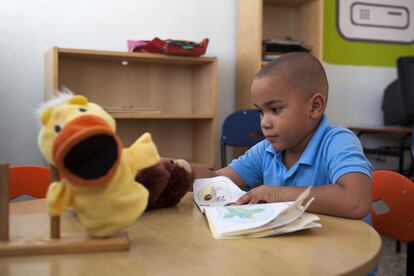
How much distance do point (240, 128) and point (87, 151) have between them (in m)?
2.19

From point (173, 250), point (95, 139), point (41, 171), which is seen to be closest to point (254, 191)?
point (173, 250)

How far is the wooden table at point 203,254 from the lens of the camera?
58cm

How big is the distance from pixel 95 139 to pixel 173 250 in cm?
21

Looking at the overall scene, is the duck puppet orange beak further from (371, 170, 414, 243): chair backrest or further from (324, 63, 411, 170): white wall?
(324, 63, 411, 170): white wall

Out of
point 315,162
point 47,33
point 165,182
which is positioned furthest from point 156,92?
point 165,182

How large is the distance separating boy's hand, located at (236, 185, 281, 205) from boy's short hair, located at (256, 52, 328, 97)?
320mm

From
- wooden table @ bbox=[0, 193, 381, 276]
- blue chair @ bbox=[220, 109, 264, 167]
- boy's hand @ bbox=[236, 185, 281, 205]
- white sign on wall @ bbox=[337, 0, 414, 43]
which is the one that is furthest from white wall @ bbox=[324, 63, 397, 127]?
wooden table @ bbox=[0, 193, 381, 276]

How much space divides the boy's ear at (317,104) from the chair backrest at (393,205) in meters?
0.24

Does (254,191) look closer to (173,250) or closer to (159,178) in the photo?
(159,178)

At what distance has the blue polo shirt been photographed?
1.01 metres

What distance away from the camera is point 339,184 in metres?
0.96

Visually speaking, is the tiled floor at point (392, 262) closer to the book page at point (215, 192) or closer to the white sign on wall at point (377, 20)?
the book page at point (215, 192)

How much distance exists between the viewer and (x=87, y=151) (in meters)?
0.57

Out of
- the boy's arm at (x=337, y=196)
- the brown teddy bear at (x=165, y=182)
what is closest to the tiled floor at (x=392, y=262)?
the boy's arm at (x=337, y=196)
